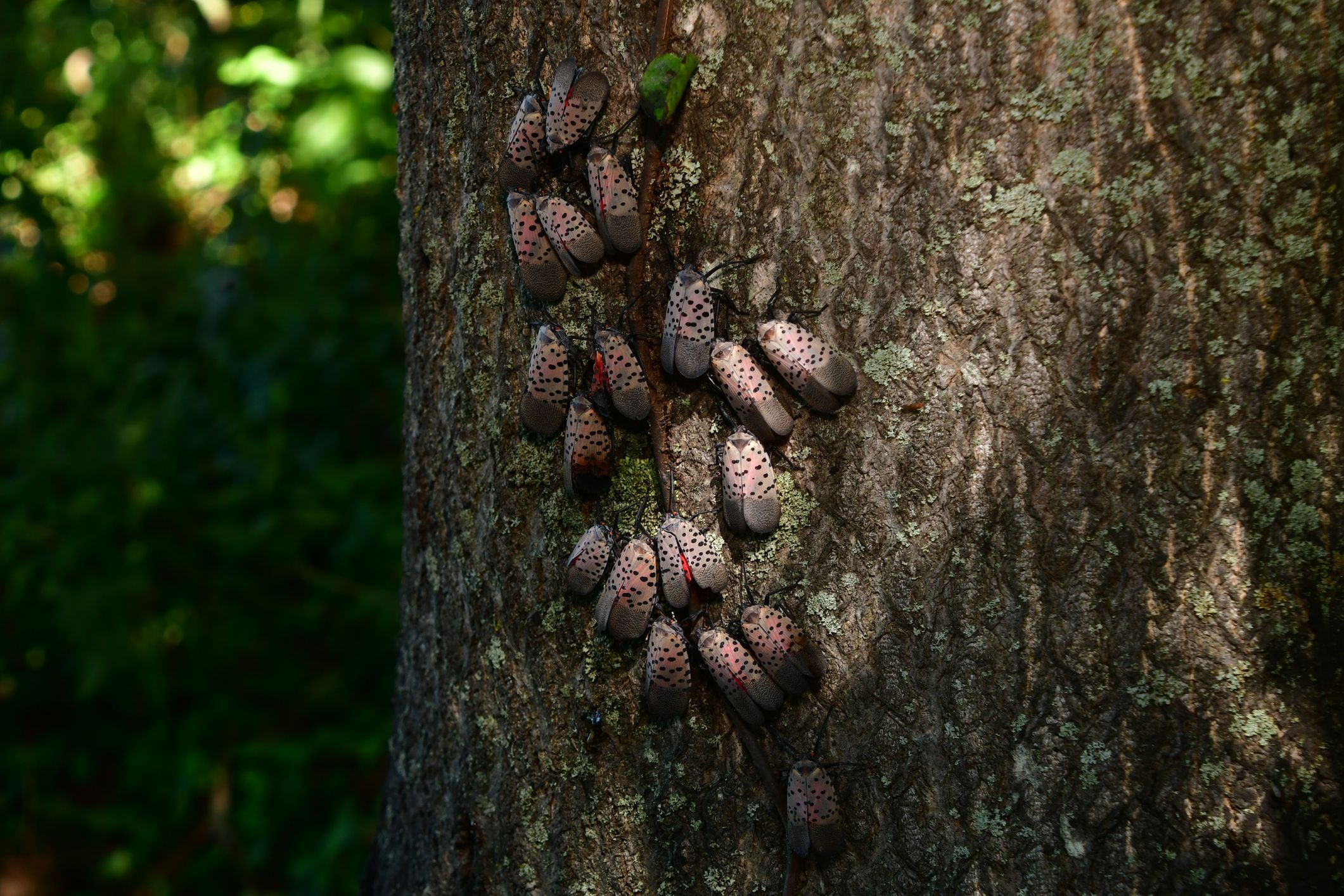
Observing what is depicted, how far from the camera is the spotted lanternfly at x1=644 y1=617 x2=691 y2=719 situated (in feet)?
5.05

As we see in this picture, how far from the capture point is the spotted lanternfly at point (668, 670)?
5.05 ft

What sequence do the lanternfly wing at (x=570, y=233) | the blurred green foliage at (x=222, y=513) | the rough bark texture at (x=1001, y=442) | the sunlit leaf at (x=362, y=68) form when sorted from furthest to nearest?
the sunlit leaf at (x=362, y=68), the blurred green foliage at (x=222, y=513), the lanternfly wing at (x=570, y=233), the rough bark texture at (x=1001, y=442)

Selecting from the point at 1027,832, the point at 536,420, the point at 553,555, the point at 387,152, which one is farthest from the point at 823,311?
the point at 387,152

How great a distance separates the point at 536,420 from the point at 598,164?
48 cm

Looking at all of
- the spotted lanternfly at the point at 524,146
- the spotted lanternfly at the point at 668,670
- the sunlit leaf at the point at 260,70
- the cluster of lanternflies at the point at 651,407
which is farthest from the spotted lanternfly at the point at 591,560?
the sunlit leaf at the point at 260,70

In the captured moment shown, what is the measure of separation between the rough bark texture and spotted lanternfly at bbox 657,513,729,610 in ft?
0.15

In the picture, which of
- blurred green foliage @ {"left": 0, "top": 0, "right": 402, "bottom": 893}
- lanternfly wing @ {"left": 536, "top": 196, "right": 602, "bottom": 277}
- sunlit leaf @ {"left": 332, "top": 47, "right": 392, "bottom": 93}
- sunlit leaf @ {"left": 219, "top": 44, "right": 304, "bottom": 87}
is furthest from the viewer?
sunlit leaf @ {"left": 332, "top": 47, "right": 392, "bottom": 93}

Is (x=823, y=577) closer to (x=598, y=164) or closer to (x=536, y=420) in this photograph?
(x=536, y=420)

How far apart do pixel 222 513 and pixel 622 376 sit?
401cm

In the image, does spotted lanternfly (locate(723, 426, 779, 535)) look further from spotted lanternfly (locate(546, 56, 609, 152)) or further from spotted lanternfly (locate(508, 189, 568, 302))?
Answer: spotted lanternfly (locate(546, 56, 609, 152))

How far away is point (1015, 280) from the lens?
1355 mm

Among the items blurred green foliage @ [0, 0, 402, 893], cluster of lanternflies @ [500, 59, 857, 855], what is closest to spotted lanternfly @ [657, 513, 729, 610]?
cluster of lanternflies @ [500, 59, 857, 855]

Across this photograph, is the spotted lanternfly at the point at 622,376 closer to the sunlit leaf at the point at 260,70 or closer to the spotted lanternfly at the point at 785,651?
the spotted lanternfly at the point at 785,651

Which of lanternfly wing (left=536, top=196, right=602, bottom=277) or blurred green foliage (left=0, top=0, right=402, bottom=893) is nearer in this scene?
lanternfly wing (left=536, top=196, right=602, bottom=277)
